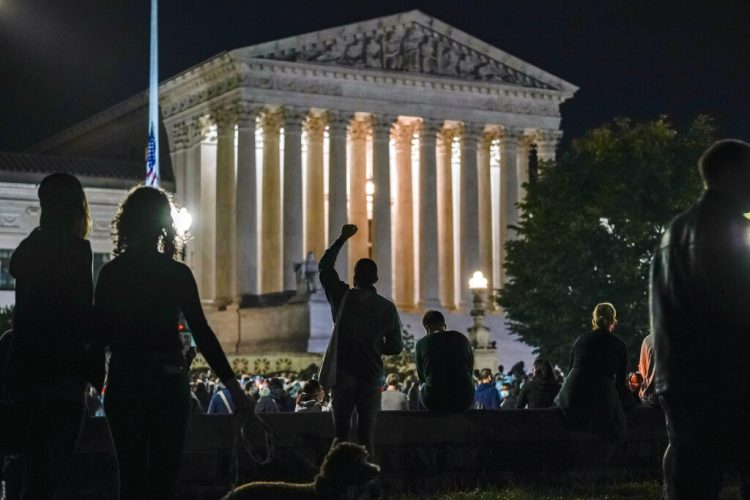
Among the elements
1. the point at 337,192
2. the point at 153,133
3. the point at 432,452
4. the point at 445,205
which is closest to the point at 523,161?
the point at 445,205

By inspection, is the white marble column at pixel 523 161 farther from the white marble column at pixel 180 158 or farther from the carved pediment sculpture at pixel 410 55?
the white marble column at pixel 180 158

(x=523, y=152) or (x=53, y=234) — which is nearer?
(x=53, y=234)

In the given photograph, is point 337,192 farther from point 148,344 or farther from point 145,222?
point 148,344

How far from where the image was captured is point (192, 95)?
76.1 meters

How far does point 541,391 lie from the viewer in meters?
20.8

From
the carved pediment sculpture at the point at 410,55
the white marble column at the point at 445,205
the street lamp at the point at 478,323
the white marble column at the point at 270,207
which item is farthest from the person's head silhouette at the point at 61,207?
the white marble column at the point at 445,205

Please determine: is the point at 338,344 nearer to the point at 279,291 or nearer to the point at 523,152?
the point at 279,291

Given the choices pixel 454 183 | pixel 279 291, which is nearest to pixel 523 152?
pixel 454 183

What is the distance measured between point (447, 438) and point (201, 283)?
205 feet

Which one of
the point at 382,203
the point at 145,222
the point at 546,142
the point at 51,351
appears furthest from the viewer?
the point at 546,142

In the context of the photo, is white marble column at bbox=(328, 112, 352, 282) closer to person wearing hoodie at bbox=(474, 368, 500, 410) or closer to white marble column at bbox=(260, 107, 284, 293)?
white marble column at bbox=(260, 107, 284, 293)

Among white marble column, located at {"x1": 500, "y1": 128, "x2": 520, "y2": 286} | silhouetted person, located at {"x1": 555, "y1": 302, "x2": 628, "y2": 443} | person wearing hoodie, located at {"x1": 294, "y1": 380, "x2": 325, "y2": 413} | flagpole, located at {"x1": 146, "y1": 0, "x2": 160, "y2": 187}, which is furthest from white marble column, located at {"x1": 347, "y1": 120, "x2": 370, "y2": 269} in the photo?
silhouetted person, located at {"x1": 555, "y1": 302, "x2": 628, "y2": 443}

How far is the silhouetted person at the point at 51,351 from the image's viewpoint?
27.6ft

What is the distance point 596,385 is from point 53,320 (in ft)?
26.2
